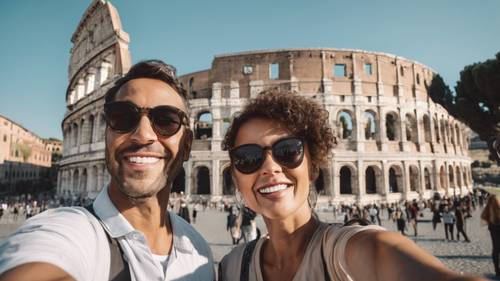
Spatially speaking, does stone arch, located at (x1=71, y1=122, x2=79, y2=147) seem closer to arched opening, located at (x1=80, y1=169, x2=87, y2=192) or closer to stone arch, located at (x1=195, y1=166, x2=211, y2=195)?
arched opening, located at (x1=80, y1=169, x2=87, y2=192)

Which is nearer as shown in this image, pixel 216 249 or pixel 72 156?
pixel 216 249

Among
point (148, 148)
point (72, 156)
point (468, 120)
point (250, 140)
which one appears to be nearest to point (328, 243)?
point (250, 140)

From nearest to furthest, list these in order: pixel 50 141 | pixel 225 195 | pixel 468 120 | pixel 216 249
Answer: pixel 216 249 < pixel 468 120 < pixel 225 195 < pixel 50 141

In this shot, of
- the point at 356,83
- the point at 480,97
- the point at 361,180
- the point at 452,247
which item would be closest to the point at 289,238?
the point at 452,247

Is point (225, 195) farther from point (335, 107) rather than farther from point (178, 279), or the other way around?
point (178, 279)

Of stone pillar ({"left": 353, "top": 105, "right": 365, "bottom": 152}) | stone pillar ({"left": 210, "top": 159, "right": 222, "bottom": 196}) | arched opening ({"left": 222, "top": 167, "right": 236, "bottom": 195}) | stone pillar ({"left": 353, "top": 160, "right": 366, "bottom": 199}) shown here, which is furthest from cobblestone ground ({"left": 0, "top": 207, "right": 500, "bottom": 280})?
stone pillar ({"left": 353, "top": 105, "right": 365, "bottom": 152})

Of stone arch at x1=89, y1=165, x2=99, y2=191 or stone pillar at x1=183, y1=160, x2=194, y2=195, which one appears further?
stone arch at x1=89, y1=165, x2=99, y2=191

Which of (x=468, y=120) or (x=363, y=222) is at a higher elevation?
(x=468, y=120)

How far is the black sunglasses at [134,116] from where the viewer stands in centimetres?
141

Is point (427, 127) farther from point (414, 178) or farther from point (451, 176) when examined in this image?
point (451, 176)

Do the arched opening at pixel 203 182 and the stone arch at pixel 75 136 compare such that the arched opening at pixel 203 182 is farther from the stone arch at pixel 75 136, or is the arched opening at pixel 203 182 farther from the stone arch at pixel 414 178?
the stone arch at pixel 414 178

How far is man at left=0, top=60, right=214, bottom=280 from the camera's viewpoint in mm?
919

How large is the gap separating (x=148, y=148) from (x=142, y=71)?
456 mm

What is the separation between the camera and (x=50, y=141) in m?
54.0
